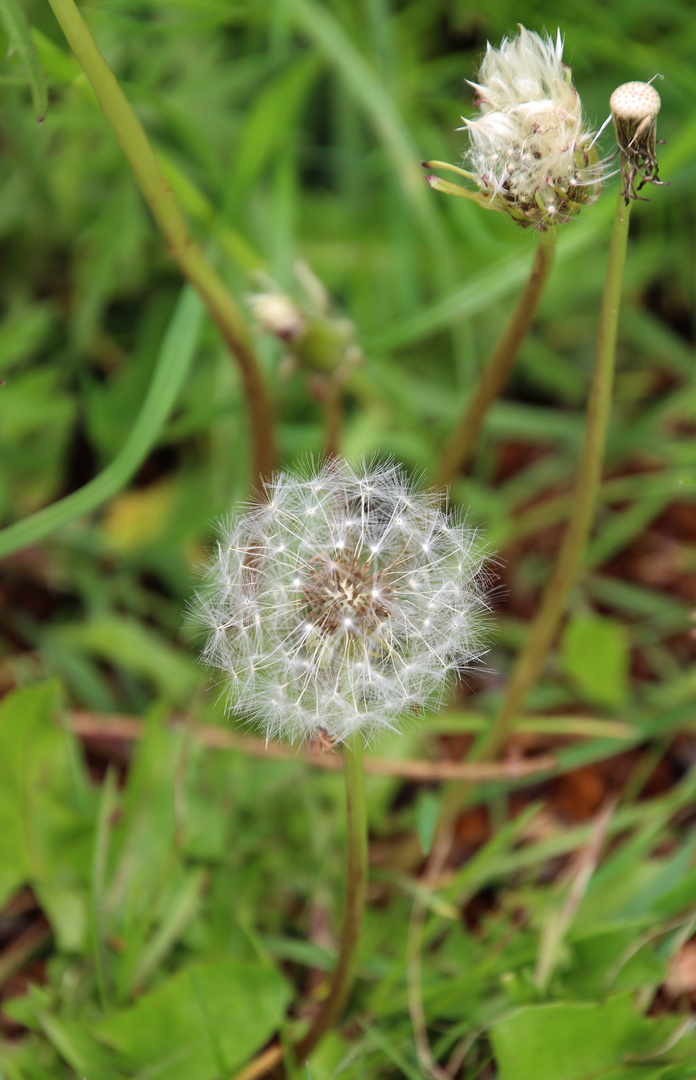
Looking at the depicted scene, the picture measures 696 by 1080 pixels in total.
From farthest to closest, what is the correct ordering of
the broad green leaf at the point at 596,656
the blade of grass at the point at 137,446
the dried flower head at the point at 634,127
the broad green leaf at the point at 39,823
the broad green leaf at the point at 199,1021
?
the broad green leaf at the point at 596,656 → the broad green leaf at the point at 39,823 → the blade of grass at the point at 137,446 → the broad green leaf at the point at 199,1021 → the dried flower head at the point at 634,127

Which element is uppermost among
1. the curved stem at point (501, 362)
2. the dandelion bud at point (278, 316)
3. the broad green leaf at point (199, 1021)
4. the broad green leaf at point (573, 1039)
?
the dandelion bud at point (278, 316)

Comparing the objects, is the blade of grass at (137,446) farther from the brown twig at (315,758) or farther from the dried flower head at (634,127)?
the dried flower head at (634,127)

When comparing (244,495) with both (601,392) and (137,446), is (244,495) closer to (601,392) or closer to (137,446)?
(137,446)

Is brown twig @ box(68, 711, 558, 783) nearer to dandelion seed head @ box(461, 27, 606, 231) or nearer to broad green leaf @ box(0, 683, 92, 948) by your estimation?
broad green leaf @ box(0, 683, 92, 948)

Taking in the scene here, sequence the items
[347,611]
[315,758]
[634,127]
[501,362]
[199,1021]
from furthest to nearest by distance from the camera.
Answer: [315,758], [501,362], [199,1021], [347,611], [634,127]

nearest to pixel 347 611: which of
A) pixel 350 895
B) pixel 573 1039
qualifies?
pixel 350 895

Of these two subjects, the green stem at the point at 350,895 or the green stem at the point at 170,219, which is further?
the green stem at the point at 170,219

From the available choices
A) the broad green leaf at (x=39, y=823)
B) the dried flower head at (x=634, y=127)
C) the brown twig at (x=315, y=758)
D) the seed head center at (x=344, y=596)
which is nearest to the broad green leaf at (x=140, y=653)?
the brown twig at (x=315, y=758)
